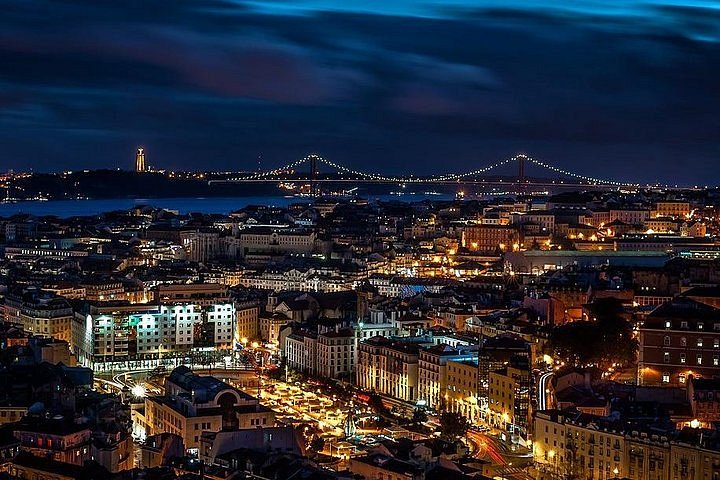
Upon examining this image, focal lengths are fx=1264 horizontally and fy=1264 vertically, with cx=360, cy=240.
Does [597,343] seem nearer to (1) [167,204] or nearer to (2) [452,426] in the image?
(2) [452,426]

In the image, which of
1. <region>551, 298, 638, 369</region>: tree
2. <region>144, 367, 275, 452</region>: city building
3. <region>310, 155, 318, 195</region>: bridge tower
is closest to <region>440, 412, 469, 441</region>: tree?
<region>144, 367, 275, 452</region>: city building

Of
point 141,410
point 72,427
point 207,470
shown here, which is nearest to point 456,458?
point 207,470

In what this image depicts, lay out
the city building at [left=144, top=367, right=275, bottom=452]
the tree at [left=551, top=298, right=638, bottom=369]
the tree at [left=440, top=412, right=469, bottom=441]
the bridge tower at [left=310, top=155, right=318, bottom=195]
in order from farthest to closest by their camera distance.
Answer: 1. the bridge tower at [left=310, top=155, right=318, bottom=195]
2. the tree at [left=551, top=298, right=638, bottom=369]
3. the tree at [left=440, top=412, right=469, bottom=441]
4. the city building at [left=144, top=367, right=275, bottom=452]

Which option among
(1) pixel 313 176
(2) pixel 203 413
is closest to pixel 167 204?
(1) pixel 313 176

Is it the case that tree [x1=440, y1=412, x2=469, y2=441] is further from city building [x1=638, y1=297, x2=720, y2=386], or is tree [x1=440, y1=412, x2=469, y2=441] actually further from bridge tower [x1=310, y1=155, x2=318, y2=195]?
bridge tower [x1=310, y1=155, x2=318, y2=195]

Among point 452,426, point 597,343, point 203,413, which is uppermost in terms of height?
point 597,343

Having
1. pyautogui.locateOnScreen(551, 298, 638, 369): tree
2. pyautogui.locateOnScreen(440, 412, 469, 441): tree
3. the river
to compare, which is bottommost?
pyautogui.locateOnScreen(440, 412, 469, 441): tree

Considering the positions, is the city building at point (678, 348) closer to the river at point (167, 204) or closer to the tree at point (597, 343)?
the tree at point (597, 343)

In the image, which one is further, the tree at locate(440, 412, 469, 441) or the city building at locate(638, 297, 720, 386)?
the city building at locate(638, 297, 720, 386)
